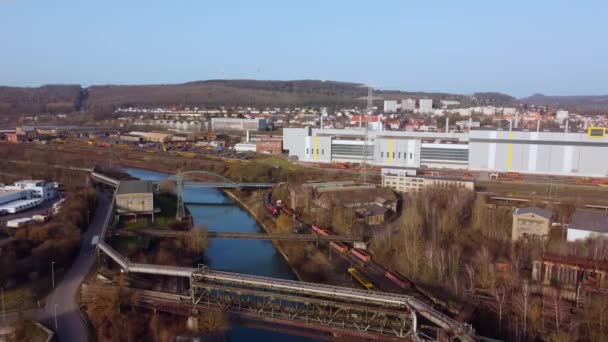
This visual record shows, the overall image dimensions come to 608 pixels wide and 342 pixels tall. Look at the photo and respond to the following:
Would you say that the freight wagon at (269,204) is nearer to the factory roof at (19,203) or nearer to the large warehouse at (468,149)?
the large warehouse at (468,149)

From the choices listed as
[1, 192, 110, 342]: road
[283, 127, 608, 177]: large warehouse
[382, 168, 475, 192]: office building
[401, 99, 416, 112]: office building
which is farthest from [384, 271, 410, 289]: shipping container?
[401, 99, 416, 112]: office building

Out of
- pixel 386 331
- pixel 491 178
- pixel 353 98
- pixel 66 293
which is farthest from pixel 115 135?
pixel 353 98

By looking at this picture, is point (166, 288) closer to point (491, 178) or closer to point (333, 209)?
point (333, 209)

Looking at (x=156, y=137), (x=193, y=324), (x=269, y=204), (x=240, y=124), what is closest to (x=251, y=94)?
(x=240, y=124)

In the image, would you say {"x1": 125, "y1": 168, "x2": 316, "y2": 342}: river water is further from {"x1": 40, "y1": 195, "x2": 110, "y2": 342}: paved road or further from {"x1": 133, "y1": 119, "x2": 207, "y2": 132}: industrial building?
{"x1": 133, "y1": 119, "x2": 207, "y2": 132}: industrial building

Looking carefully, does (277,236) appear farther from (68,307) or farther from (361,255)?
(68,307)

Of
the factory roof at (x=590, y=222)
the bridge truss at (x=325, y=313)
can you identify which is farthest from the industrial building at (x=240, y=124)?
the bridge truss at (x=325, y=313)
